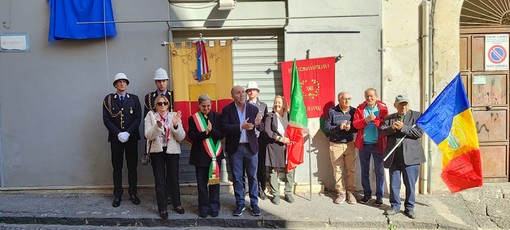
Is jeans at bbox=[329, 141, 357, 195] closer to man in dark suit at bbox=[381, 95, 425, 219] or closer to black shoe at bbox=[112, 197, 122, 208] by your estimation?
man in dark suit at bbox=[381, 95, 425, 219]

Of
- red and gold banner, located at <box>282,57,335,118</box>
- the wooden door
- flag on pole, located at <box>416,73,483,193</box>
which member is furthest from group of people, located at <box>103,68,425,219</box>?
the wooden door

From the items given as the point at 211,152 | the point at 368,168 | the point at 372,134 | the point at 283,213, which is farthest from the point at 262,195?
the point at 372,134

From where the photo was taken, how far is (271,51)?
7.38 metres

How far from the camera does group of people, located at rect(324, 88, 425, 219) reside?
5902mm

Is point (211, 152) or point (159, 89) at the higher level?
point (159, 89)

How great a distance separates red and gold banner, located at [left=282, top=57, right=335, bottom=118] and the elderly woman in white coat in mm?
2135

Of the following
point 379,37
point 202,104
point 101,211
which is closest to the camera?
point 202,104

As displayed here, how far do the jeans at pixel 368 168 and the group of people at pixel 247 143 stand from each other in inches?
0.6

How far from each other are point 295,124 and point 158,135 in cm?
224

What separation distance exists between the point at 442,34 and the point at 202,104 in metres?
4.36

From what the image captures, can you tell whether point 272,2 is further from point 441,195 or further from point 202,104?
point 441,195

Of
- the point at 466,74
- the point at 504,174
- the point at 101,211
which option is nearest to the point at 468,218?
the point at 504,174

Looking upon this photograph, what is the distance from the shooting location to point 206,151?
19.5 ft

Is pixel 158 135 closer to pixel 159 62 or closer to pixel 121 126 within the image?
pixel 121 126
